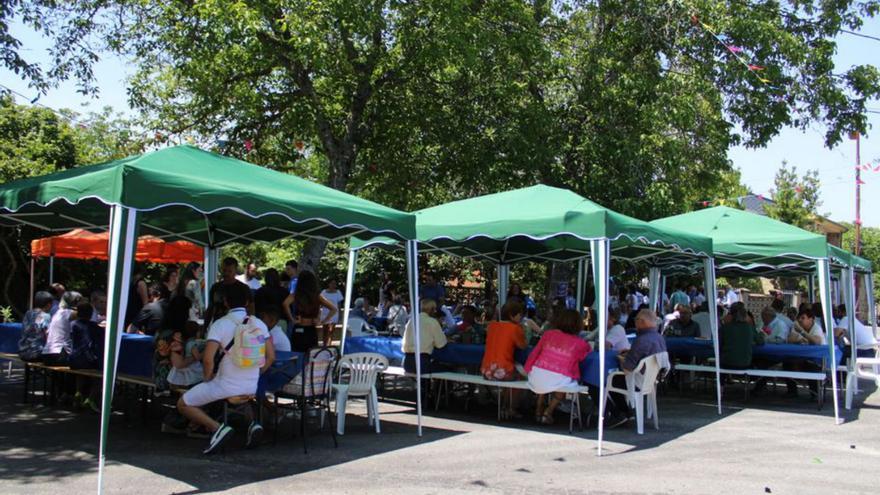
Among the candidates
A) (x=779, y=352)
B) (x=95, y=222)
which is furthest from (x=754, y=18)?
(x=95, y=222)

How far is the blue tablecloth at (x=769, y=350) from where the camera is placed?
10.6m

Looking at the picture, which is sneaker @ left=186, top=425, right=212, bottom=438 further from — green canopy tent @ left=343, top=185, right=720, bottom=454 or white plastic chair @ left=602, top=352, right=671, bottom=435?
white plastic chair @ left=602, top=352, right=671, bottom=435

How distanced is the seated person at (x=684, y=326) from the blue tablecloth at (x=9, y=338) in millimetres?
9465

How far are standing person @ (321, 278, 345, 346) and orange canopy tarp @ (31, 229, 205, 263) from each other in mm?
2225

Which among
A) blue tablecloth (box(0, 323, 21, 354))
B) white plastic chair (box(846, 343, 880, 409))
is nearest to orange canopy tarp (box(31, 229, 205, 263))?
blue tablecloth (box(0, 323, 21, 354))

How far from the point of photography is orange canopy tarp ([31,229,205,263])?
12.5 meters

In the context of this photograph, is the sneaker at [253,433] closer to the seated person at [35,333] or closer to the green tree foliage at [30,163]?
the seated person at [35,333]

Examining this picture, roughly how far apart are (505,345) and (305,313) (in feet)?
7.25

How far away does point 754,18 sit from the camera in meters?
14.3

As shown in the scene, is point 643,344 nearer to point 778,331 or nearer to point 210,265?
point 778,331

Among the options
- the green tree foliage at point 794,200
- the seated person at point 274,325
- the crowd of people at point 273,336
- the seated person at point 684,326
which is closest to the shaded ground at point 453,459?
the crowd of people at point 273,336

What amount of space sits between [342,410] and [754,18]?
1106cm

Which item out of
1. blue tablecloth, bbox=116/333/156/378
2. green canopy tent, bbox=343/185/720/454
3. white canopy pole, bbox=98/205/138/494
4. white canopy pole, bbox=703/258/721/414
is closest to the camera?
white canopy pole, bbox=98/205/138/494

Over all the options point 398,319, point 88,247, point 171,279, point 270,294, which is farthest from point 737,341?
point 88,247
